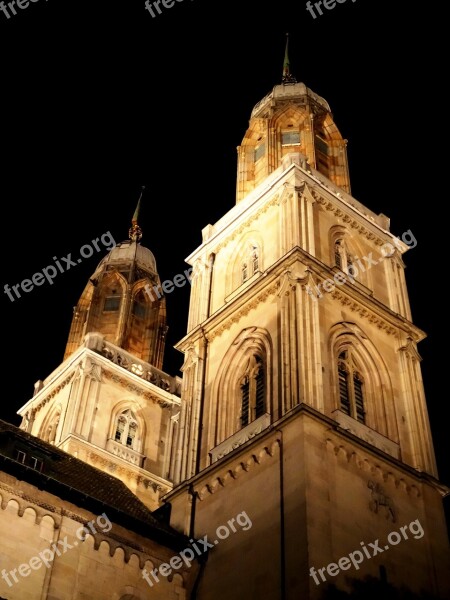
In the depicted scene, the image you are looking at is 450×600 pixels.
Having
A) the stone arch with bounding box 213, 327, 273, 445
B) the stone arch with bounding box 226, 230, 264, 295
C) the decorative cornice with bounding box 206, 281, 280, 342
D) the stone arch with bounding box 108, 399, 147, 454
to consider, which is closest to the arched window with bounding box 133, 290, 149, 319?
the stone arch with bounding box 108, 399, 147, 454

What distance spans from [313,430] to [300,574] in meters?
4.61

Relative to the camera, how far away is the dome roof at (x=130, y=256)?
49000 mm

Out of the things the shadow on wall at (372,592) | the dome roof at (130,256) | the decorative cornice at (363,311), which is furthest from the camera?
the dome roof at (130,256)

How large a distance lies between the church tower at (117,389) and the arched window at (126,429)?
5cm

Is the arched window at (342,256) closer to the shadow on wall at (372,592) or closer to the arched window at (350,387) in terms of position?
the arched window at (350,387)

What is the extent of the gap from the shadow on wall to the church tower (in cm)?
1539

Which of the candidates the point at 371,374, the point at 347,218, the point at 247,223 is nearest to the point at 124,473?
the point at 247,223

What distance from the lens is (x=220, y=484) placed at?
2830cm

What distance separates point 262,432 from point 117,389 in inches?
601

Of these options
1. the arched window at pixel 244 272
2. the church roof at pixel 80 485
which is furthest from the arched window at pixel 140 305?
the church roof at pixel 80 485

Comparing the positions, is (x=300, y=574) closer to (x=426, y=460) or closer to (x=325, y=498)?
(x=325, y=498)

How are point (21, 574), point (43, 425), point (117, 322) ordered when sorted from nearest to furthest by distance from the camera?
point (21, 574)
point (43, 425)
point (117, 322)

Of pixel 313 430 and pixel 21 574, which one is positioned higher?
pixel 313 430

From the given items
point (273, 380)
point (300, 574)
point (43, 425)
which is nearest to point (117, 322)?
point (43, 425)
